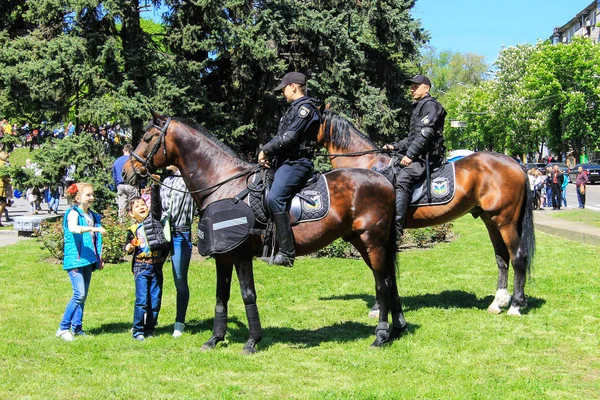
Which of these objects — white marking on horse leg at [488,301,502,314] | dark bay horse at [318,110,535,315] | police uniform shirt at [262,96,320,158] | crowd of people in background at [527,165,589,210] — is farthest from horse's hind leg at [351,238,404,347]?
crowd of people in background at [527,165,589,210]

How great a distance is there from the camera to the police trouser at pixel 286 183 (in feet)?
24.8

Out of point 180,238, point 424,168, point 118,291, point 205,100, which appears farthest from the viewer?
point 205,100

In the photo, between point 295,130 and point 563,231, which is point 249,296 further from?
point 563,231

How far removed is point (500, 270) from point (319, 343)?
3569mm

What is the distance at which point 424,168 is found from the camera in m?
9.39

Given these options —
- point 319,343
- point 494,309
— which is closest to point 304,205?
point 319,343

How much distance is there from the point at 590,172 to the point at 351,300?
47052 millimetres

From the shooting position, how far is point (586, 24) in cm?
9694

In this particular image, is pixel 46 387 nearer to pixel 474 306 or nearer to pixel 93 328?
pixel 93 328

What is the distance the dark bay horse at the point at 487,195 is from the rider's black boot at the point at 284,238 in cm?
231

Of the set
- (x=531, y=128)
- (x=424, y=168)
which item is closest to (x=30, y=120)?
(x=424, y=168)

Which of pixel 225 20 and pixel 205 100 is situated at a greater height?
pixel 225 20

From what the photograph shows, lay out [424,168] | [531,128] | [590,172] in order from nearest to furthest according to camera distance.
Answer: [424,168]
[590,172]
[531,128]

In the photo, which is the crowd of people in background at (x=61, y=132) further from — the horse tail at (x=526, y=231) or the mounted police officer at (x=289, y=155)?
the horse tail at (x=526, y=231)
